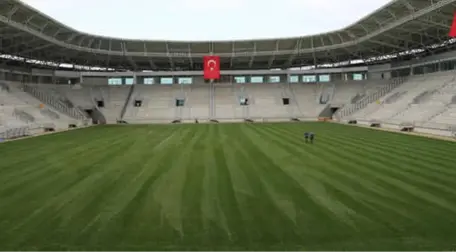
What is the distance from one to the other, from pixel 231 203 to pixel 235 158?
22.5 feet

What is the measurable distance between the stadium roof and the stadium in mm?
253

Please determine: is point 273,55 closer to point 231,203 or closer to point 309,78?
point 309,78

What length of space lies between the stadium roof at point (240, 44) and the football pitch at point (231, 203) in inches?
793

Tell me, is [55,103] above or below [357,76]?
below

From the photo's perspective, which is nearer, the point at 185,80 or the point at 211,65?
the point at 211,65

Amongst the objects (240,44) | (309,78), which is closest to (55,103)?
(240,44)

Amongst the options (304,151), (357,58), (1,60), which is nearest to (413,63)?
(357,58)

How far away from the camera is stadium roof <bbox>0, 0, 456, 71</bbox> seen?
3000 cm

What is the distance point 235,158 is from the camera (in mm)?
15406

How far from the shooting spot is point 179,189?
32.8 ft

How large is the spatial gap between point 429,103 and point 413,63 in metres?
16.5

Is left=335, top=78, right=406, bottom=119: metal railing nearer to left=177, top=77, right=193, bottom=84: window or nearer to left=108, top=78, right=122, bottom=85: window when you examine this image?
left=177, top=77, right=193, bottom=84: window

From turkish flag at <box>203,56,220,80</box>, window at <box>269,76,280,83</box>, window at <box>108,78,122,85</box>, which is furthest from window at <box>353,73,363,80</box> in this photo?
window at <box>108,78,122,85</box>

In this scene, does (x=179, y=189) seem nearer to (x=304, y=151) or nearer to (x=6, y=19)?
(x=304, y=151)
